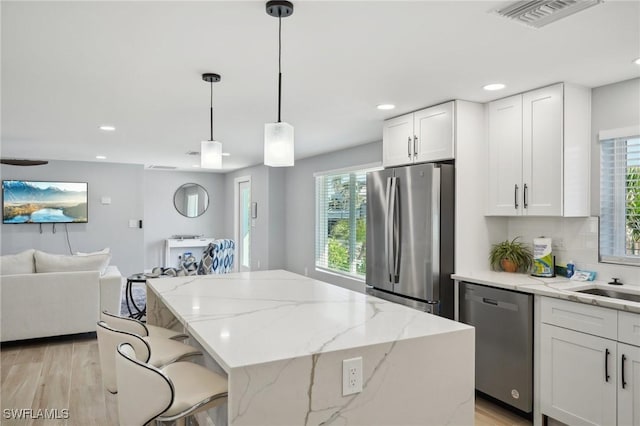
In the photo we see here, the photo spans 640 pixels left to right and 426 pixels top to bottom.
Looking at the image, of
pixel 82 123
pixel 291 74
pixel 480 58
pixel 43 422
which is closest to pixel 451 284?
pixel 480 58

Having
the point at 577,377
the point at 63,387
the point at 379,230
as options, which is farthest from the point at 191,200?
the point at 577,377

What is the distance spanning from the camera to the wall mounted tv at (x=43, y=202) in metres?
7.22

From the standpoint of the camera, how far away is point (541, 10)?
6.23ft

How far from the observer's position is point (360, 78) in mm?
2918

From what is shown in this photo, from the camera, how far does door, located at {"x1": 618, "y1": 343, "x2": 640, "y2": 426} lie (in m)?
2.36

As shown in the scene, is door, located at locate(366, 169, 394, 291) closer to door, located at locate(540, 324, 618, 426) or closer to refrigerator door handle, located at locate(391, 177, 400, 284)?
refrigerator door handle, located at locate(391, 177, 400, 284)

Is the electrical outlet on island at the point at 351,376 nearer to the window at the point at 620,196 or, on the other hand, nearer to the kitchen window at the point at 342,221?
the window at the point at 620,196

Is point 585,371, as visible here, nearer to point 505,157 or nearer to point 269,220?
point 505,157

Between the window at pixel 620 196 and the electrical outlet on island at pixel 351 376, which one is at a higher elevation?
the window at pixel 620 196

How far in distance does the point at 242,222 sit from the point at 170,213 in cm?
170

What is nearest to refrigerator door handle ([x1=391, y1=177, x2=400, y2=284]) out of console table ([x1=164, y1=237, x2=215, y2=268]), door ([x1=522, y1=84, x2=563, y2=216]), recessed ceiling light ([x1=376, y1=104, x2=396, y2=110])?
recessed ceiling light ([x1=376, y1=104, x2=396, y2=110])

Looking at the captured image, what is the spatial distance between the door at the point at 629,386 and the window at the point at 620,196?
734 mm

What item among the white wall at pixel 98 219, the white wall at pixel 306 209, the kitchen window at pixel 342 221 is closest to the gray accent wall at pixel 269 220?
the white wall at pixel 306 209

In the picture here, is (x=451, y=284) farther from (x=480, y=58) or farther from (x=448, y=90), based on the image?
(x=480, y=58)
